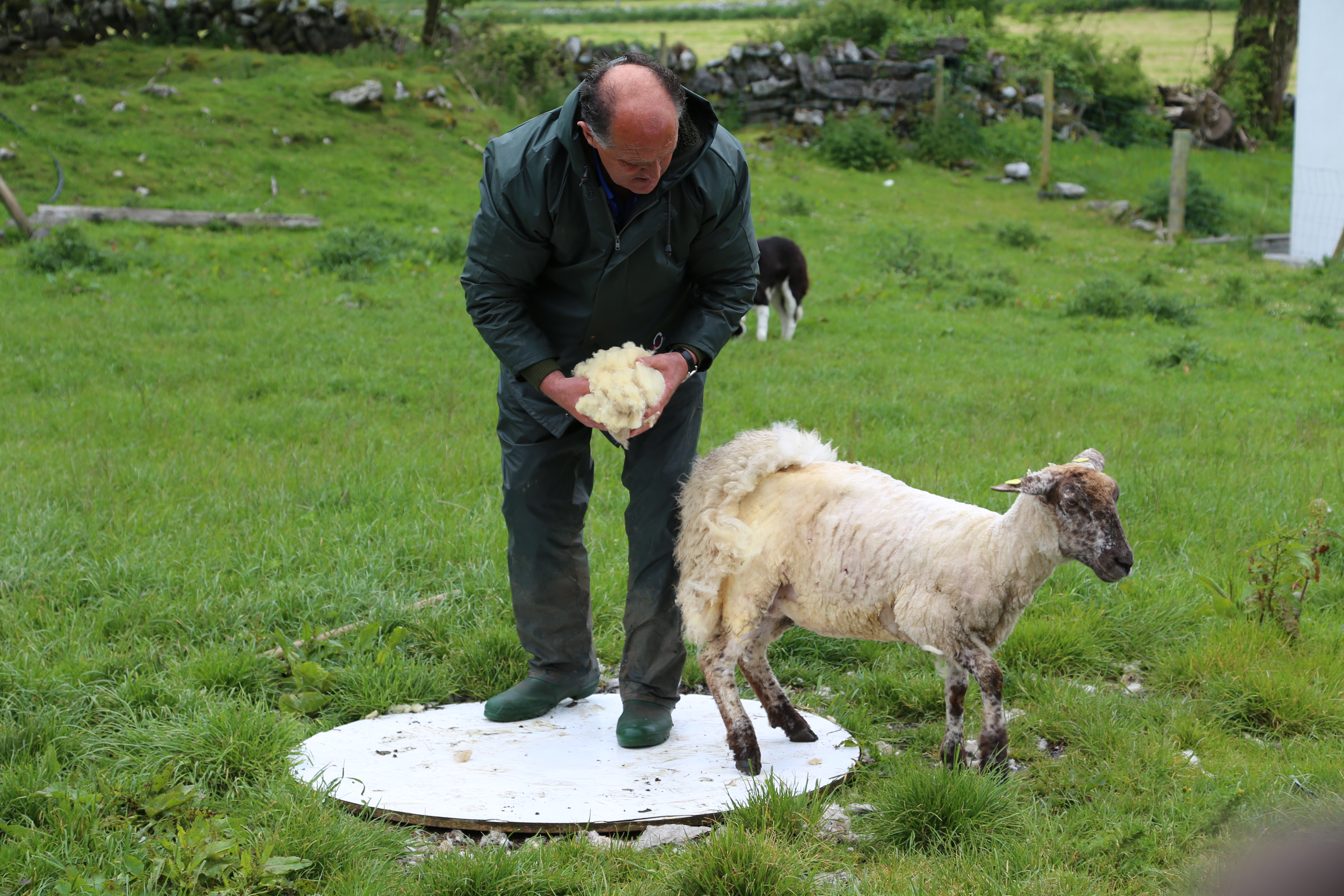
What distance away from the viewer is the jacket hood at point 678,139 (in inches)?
140

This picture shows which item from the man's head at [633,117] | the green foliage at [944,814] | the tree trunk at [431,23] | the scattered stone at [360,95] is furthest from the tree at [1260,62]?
the green foliage at [944,814]

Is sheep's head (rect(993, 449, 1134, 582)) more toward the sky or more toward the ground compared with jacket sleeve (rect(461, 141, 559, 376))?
more toward the ground

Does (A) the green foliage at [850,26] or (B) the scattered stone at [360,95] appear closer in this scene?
(B) the scattered stone at [360,95]

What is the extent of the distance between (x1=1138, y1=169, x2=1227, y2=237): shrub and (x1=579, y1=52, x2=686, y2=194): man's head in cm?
1750

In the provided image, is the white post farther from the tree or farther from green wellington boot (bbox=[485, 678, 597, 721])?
green wellington boot (bbox=[485, 678, 597, 721])

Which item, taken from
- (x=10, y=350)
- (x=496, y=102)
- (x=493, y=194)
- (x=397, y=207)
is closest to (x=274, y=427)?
(x=10, y=350)

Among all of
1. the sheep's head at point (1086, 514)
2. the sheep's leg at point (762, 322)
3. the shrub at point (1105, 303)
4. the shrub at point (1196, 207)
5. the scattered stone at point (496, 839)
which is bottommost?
the shrub at point (1196, 207)

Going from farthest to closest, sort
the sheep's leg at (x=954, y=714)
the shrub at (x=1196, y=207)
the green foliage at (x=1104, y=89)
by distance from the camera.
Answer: the green foliage at (x=1104, y=89) < the shrub at (x=1196, y=207) < the sheep's leg at (x=954, y=714)

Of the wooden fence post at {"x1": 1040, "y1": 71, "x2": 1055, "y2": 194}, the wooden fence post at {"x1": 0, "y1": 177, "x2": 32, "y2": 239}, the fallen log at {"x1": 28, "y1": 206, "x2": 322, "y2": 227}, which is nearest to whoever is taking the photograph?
the wooden fence post at {"x1": 0, "y1": 177, "x2": 32, "y2": 239}

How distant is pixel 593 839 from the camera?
3406mm

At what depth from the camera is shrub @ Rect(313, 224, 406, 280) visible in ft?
42.7

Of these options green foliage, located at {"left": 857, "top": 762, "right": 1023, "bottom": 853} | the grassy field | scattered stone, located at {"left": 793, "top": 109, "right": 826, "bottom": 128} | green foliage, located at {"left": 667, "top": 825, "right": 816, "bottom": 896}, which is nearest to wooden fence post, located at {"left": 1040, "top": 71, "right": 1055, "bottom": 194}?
scattered stone, located at {"left": 793, "top": 109, "right": 826, "bottom": 128}

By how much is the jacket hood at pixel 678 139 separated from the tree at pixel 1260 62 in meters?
28.5

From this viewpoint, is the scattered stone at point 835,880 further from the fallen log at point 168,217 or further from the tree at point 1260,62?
the tree at point 1260,62
